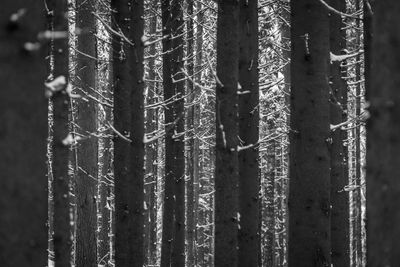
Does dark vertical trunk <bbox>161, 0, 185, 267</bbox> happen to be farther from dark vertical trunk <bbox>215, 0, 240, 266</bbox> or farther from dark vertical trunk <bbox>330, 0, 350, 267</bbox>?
dark vertical trunk <bbox>215, 0, 240, 266</bbox>

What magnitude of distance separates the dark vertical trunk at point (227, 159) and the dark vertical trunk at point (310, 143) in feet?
3.23

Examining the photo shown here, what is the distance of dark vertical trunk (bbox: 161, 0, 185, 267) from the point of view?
39.1 feet

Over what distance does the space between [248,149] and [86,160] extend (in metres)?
3.83

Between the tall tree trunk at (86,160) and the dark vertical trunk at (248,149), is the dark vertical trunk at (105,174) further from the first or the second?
the dark vertical trunk at (248,149)

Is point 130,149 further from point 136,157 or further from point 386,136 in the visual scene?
point 386,136

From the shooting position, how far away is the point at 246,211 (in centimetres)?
1017

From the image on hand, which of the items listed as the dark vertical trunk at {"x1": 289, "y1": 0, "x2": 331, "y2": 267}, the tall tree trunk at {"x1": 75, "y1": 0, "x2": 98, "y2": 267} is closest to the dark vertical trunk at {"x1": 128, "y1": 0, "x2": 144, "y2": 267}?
the dark vertical trunk at {"x1": 289, "y1": 0, "x2": 331, "y2": 267}

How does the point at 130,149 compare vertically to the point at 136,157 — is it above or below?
above

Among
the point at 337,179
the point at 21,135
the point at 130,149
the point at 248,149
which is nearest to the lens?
the point at 21,135

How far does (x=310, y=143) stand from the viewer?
6637 mm

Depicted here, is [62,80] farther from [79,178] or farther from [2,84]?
[79,178]

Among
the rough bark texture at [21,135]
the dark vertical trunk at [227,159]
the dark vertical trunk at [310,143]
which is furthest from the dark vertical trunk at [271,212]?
the rough bark texture at [21,135]

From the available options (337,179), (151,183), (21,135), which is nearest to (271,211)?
(151,183)

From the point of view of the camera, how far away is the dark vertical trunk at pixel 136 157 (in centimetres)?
823
